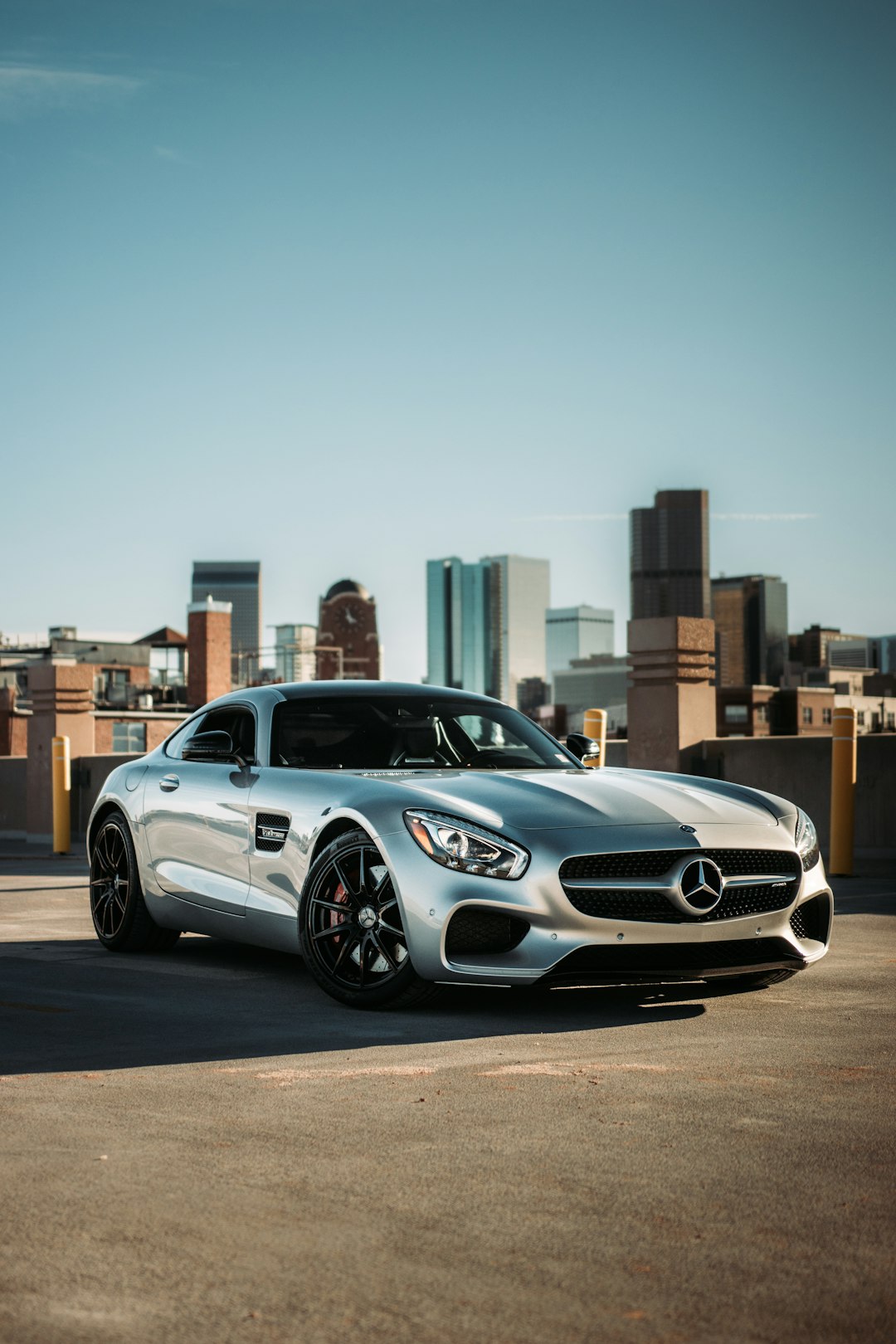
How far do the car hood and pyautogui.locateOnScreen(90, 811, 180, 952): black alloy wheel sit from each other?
2275 millimetres

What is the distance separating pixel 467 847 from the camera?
6.40 meters

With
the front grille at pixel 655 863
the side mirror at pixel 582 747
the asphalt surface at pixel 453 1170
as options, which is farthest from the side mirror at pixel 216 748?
the front grille at pixel 655 863

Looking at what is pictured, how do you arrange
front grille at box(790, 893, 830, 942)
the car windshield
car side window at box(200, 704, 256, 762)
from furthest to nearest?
car side window at box(200, 704, 256, 762) → the car windshield → front grille at box(790, 893, 830, 942)

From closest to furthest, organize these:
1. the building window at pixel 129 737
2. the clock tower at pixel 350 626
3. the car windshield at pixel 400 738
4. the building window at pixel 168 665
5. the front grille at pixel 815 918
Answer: the front grille at pixel 815 918 < the car windshield at pixel 400 738 < the building window at pixel 129 737 < the building window at pixel 168 665 < the clock tower at pixel 350 626

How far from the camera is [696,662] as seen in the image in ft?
60.0

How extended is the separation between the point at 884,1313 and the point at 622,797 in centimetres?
388

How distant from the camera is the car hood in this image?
656cm

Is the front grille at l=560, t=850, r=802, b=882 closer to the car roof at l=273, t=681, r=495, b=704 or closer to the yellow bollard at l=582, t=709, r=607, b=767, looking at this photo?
the car roof at l=273, t=681, r=495, b=704

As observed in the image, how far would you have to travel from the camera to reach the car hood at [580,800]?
21.5 ft

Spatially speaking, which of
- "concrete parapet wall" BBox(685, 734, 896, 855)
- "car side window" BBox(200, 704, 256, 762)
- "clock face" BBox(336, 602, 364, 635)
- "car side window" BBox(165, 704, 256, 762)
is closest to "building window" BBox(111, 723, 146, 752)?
"concrete parapet wall" BBox(685, 734, 896, 855)

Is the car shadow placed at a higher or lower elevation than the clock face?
lower

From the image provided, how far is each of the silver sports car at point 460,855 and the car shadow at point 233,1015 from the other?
19 cm

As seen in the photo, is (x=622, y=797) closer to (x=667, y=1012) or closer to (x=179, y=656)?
(x=667, y=1012)

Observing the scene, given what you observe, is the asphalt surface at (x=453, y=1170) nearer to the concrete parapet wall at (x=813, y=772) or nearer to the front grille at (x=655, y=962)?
the front grille at (x=655, y=962)
